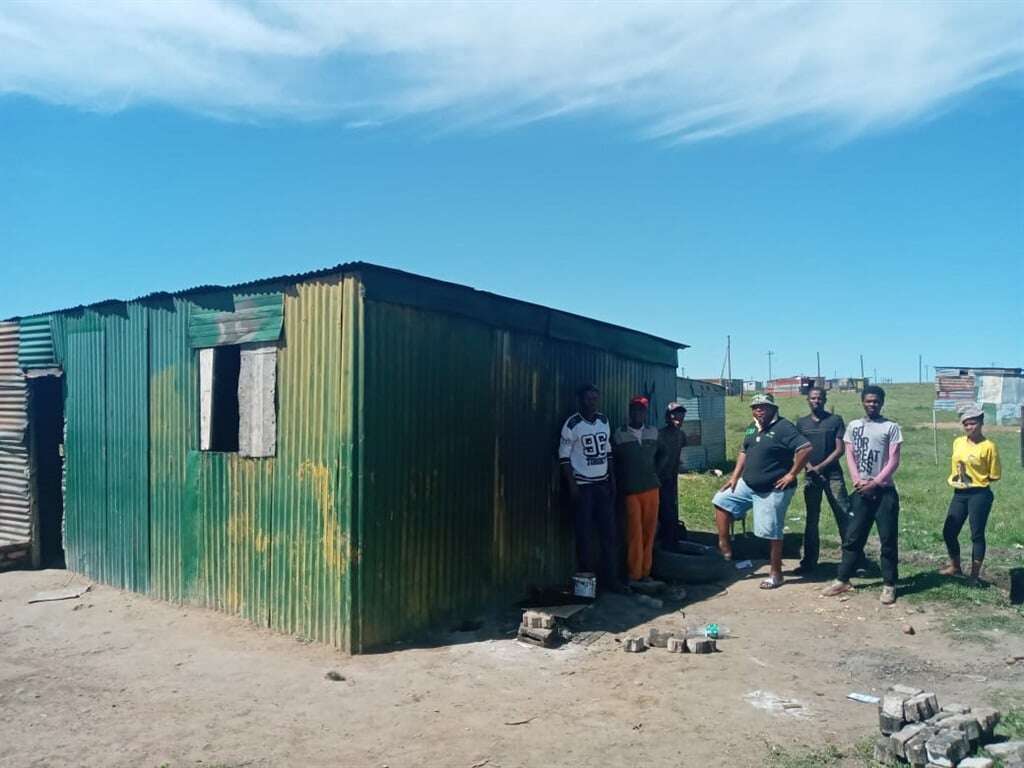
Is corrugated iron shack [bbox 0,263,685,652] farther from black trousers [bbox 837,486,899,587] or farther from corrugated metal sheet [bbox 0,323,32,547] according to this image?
black trousers [bbox 837,486,899,587]

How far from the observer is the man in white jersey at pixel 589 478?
26.7 feet

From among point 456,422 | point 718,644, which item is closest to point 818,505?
point 718,644

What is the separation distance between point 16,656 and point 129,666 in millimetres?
1157

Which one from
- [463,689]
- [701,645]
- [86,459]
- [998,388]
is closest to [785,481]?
[701,645]

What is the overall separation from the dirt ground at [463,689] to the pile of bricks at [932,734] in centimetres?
31

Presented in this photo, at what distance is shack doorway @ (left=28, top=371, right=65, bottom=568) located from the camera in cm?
997

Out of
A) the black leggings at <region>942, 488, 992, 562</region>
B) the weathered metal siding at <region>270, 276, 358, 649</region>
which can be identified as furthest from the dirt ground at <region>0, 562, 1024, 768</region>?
the black leggings at <region>942, 488, 992, 562</region>

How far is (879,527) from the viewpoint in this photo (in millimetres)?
8062

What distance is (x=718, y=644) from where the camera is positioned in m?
6.88

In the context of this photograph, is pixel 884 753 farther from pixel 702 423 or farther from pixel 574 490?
pixel 702 423

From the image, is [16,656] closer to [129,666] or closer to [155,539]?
[129,666]

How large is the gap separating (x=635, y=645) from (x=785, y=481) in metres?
2.79

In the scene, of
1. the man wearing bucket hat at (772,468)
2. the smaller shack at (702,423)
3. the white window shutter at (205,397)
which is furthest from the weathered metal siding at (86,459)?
the smaller shack at (702,423)

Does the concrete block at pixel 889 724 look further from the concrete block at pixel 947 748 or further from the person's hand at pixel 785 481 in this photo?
the person's hand at pixel 785 481
